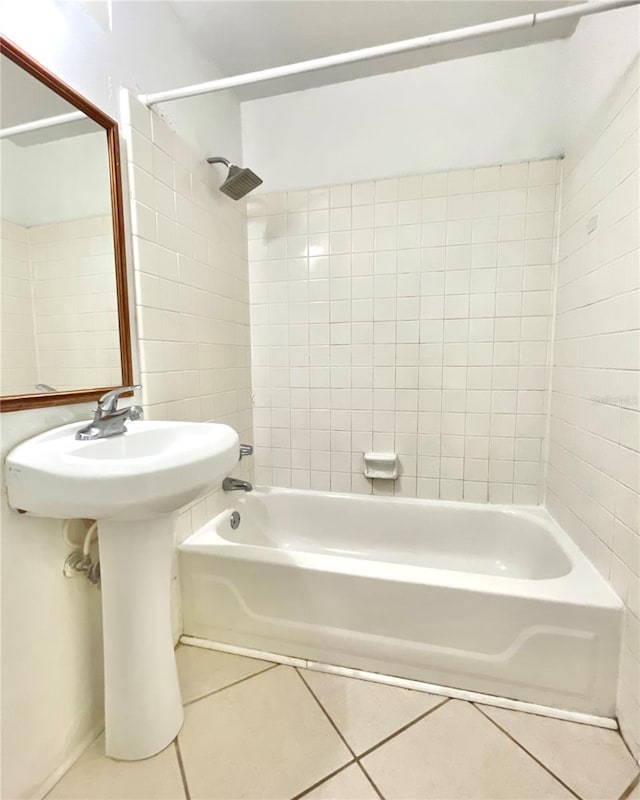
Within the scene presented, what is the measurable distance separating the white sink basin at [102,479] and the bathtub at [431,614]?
A: 1.92 ft

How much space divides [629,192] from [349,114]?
1.23 metres

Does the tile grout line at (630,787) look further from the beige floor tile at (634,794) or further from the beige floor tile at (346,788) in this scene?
the beige floor tile at (346,788)

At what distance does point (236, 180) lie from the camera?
4.98 ft

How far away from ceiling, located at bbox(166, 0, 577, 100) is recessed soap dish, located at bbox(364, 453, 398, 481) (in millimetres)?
1563

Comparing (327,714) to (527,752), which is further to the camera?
(327,714)

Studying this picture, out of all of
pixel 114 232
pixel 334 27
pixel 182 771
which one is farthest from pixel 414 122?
pixel 182 771

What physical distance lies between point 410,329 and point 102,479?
1.41 m

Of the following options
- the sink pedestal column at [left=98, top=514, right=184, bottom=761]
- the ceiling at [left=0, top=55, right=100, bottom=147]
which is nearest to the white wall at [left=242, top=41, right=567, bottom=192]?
the ceiling at [left=0, top=55, right=100, bottom=147]

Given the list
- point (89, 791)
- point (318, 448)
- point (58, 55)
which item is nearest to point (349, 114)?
point (58, 55)

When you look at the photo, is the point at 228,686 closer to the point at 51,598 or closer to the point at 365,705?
the point at 365,705

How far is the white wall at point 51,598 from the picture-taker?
83cm

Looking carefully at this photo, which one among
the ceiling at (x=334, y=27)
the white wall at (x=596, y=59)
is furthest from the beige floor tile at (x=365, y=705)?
the ceiling at (x=334, y=27)

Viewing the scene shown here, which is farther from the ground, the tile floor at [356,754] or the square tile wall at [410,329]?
the square tile wall at [410,329]

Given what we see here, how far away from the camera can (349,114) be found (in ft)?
5.59
